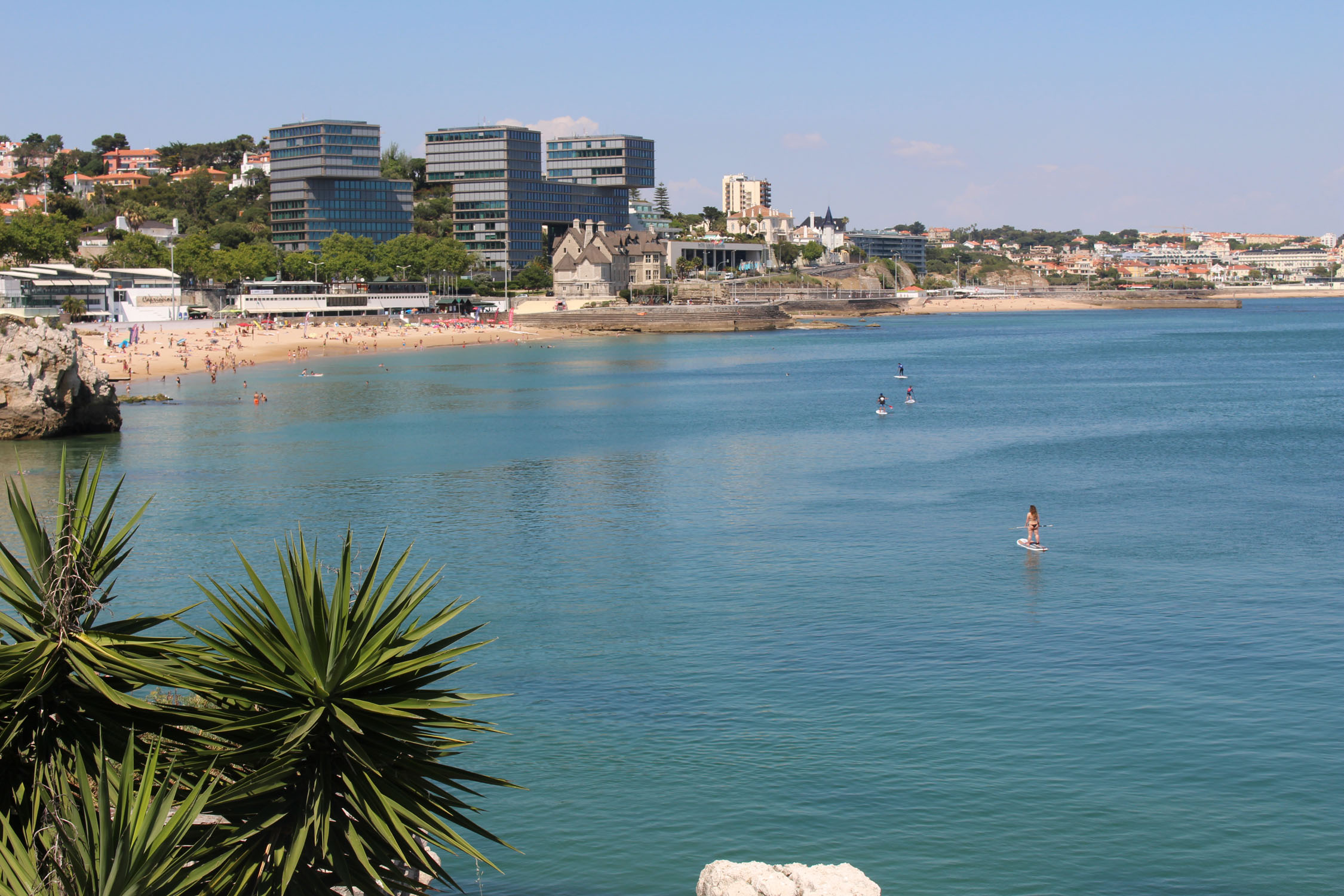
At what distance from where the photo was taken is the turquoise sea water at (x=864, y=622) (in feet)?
46.9

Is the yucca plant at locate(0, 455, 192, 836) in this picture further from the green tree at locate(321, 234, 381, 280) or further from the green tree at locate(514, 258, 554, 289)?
the green tree at locate(514, 258, 554, 289)

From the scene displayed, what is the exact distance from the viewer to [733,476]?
43.0 metres

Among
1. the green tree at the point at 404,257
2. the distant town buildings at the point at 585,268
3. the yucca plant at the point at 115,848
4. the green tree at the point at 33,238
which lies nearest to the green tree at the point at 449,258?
the green tree at the point at 404,257

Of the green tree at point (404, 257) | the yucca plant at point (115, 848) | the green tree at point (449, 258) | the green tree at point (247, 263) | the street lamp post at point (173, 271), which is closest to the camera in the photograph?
the yucca plant at point (115, 848)

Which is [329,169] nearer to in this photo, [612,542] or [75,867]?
[612,542]

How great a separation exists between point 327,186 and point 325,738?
641 feet

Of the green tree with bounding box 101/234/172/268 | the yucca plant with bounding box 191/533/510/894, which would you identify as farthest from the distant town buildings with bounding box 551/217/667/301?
the yucca plant with bounding box 191/533/510/894

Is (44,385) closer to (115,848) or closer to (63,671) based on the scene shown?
(63,671)

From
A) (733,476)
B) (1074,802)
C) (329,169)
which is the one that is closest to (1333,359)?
(733,476)

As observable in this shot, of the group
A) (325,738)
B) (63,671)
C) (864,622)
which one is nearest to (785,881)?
(325,738)

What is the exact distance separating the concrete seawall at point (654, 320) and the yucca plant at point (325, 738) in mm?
153143

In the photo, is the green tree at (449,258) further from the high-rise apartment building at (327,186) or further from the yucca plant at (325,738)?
the yucca plant at (325,738)

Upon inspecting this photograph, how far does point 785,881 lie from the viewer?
9031 mm

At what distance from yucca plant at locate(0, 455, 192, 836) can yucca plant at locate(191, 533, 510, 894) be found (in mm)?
489
